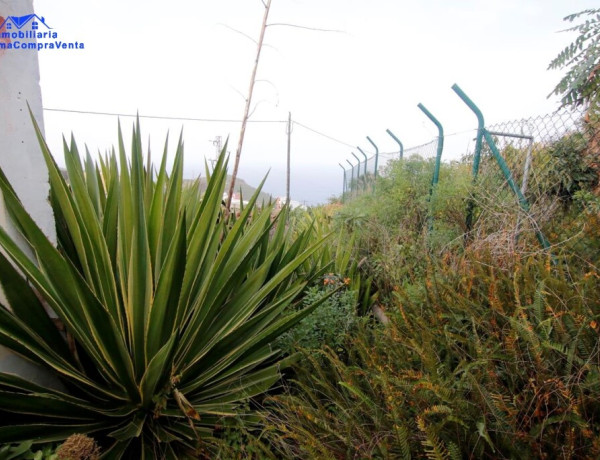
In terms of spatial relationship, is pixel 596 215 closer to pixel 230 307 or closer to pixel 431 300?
pixel 431 300

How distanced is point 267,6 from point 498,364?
2451 mm

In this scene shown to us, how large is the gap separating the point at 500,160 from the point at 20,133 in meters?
3.07

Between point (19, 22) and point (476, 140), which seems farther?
point (476, 140)

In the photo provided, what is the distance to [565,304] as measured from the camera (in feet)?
4.88

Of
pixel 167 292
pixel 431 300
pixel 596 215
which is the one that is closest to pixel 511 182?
pixel 596 215

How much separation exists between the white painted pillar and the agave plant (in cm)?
10

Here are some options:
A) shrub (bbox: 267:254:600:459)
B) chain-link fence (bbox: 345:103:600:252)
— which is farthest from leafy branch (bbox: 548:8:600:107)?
shrub (bbox: 267:254:600:459)

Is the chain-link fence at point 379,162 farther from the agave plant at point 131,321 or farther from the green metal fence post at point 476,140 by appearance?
the agave plant at point 131,321

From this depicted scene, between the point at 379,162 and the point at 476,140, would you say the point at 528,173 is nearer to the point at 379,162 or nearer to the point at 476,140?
the point at 476,140

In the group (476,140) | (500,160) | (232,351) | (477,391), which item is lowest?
(232,351)

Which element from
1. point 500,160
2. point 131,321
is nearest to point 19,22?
point 131,321

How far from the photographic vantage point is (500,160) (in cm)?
288

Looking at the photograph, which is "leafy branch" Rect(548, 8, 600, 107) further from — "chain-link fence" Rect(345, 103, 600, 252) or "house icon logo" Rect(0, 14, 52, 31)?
"house icon logo" Rect(0, 14, 52, 31)

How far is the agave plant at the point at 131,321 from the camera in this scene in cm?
128
